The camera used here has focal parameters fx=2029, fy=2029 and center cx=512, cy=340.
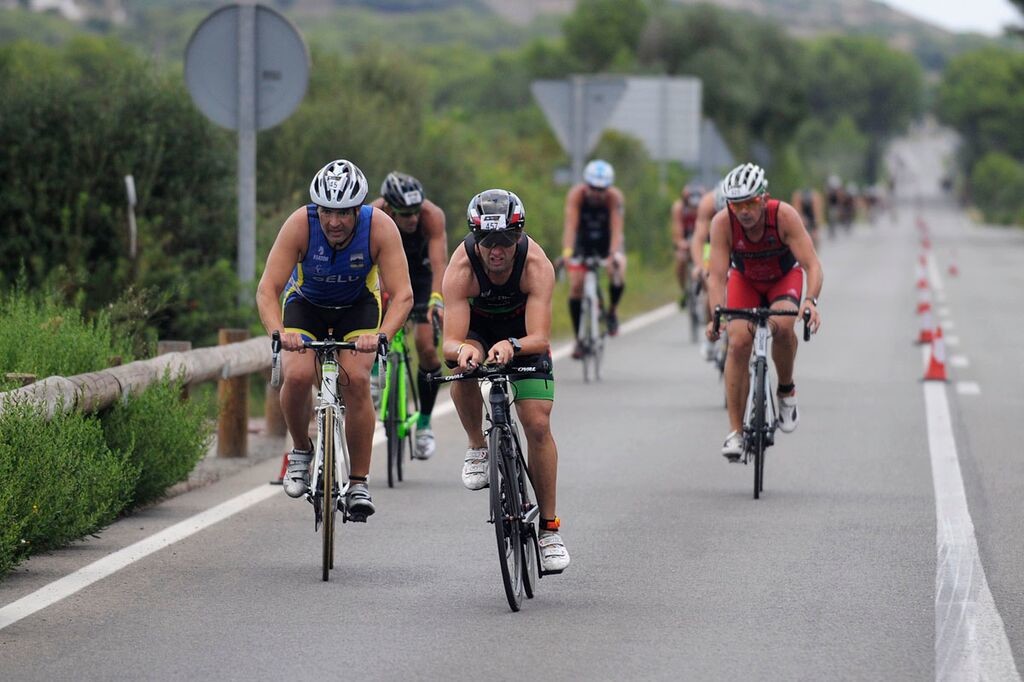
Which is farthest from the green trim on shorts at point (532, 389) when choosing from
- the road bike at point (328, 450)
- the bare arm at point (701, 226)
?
the bare arm at point (701, 226)

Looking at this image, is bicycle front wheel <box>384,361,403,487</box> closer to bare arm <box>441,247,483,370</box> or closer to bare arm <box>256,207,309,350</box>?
bare arm <box>256,207,309,350</box>

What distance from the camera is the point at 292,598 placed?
801cm

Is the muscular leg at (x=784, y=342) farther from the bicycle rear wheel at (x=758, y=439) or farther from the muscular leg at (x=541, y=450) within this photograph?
the muscular leg at (x=541, y=450)

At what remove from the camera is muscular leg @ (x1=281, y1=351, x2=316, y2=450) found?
8.93 meters

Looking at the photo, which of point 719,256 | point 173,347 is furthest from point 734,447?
point 173,347

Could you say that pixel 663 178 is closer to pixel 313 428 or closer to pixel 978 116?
pixel 313 428

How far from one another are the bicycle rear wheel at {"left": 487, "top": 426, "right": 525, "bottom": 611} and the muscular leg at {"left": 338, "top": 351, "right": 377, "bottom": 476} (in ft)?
3.95

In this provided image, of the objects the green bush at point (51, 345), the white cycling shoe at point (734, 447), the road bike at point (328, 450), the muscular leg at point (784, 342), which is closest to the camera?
the road bike at point (328, 450)

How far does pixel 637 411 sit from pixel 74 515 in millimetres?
7192

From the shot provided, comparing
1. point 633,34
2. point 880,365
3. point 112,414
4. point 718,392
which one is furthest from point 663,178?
point 633,34

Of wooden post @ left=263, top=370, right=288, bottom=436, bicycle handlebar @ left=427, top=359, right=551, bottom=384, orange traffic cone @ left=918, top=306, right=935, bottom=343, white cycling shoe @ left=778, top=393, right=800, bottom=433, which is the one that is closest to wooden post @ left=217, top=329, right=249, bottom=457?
wooden post @ left=263, top=370, right=288, bottom=436

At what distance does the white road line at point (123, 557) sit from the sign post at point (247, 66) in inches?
142

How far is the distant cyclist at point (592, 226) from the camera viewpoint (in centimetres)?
1739

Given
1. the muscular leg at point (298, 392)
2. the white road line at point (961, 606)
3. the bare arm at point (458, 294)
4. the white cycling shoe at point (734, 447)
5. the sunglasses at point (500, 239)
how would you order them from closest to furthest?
the white road line at point (961, 606) < the sunglasses at point (500, 239) < the bare arm at point (458, 294) < the muscular leg at point (298, 392) < the white cycling shoe at point (734, 447)
